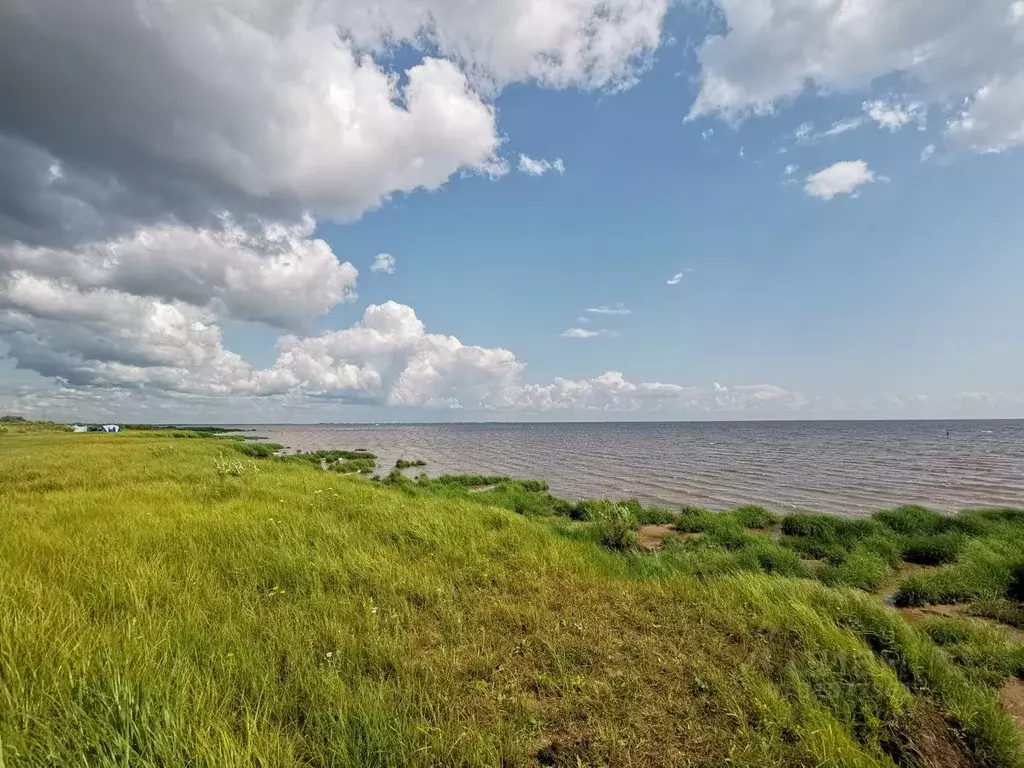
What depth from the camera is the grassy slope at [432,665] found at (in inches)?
163

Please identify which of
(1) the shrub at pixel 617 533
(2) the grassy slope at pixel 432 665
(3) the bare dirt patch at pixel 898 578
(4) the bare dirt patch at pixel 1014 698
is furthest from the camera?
(1) the shrub at pixel 617 533

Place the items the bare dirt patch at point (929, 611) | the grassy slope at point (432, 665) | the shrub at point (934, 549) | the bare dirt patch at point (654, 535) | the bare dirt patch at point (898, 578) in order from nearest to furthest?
the grassy slope at point (432, 665) < the bare dirt patch at point (929, 611) < the bare dirt patch at point (898, 578) < the shrub at point (934, 549) < the bare dirt patch at point (654, 535)

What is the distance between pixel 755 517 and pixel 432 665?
17.5 m

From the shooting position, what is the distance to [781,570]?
492 inches

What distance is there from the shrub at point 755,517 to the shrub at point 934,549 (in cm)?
505

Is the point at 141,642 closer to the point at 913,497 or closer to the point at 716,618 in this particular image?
the point at 716,618

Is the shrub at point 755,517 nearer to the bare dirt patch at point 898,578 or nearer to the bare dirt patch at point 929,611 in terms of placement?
the bare dirt patch at point 898,578

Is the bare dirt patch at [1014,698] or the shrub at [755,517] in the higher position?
the bare dirt patch at [1014,698]

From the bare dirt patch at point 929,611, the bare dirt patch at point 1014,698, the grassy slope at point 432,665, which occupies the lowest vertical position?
the bare dirt patch at point 929,611

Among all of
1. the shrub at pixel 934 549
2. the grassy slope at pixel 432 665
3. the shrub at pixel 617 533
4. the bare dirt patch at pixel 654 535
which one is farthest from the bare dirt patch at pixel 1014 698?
the shrub at pixel 934 549

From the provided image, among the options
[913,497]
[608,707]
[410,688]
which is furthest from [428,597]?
[913,497]

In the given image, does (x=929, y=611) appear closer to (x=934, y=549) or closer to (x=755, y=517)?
(x=934, y=549)

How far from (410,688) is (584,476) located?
33.7m

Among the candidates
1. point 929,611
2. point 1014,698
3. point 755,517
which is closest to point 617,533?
point 929,611
